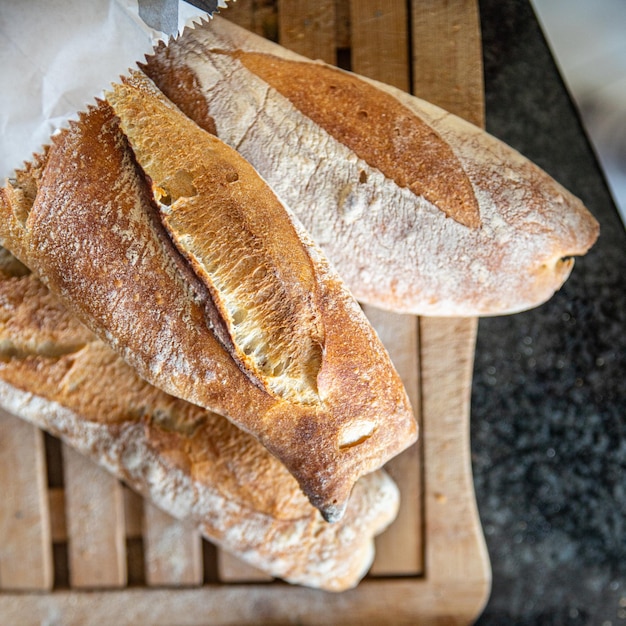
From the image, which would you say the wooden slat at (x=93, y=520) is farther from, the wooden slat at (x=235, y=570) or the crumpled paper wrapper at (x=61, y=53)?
the crumpled paper wrapper at (x=61, y=53)

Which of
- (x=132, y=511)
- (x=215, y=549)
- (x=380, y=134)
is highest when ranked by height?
(x=380, y=134)

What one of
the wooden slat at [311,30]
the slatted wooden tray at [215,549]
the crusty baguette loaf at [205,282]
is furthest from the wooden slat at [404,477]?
the wooden slat at [311,30]

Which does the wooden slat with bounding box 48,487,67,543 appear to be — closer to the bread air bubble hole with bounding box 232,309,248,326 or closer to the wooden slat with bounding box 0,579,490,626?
the wooden slat with bounding box 0,579,490,626

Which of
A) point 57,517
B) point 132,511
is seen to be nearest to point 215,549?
point 132,511

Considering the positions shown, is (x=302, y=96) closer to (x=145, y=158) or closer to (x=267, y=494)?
(x=145, y=158)

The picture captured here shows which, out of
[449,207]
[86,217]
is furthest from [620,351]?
[86,217]

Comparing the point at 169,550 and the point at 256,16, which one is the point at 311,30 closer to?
the point at 256,16

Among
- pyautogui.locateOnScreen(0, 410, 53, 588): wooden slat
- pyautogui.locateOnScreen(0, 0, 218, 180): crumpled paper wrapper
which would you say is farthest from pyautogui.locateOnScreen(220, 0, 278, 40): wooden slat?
pyautogui.locateOnScreen(0, 410, 53, 588): wooden slat
